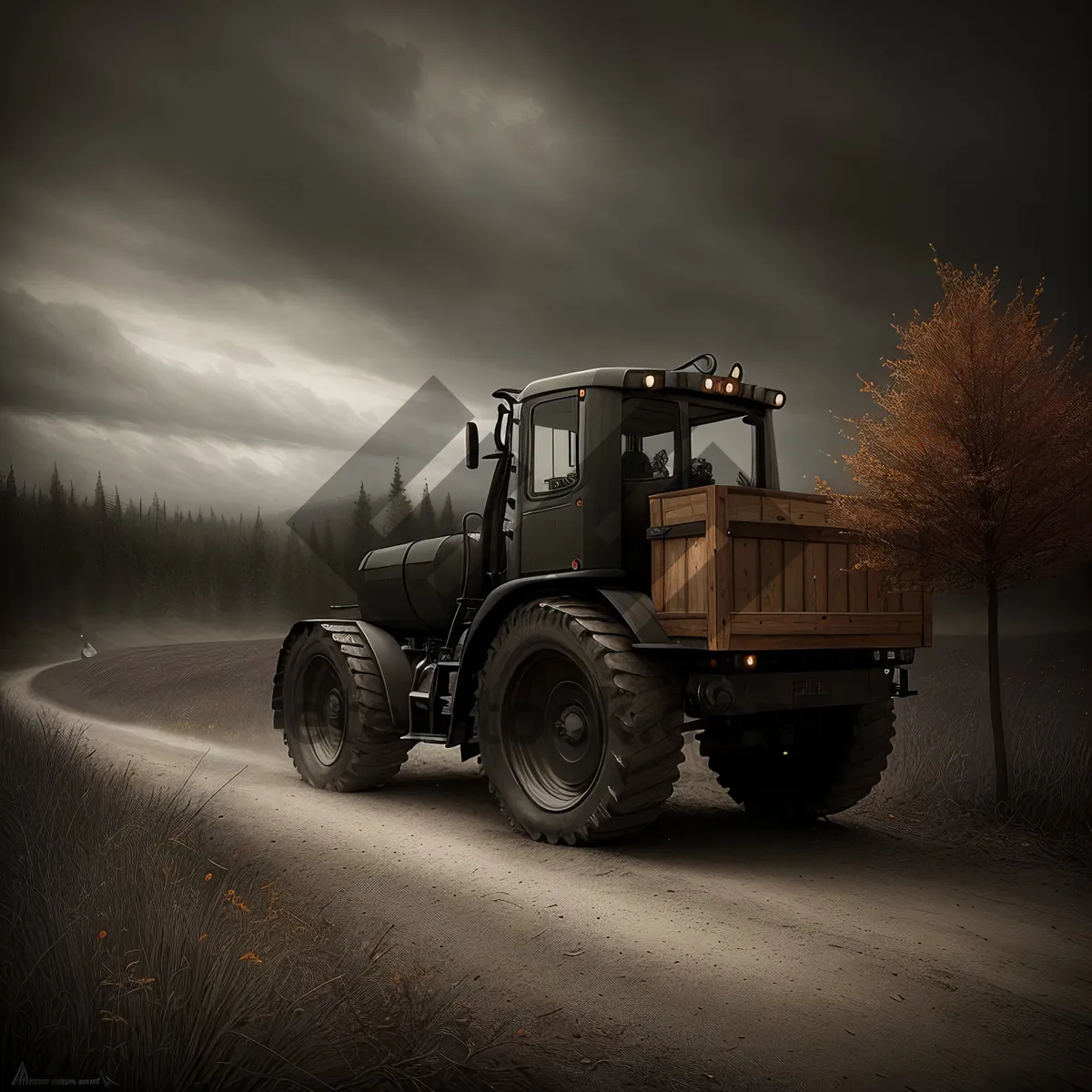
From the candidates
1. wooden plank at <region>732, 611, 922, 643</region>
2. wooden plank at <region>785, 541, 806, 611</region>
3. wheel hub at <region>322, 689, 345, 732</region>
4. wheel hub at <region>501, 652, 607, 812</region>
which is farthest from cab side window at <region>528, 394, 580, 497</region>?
wheel hub at <region>322, 689, 345, 732</region>

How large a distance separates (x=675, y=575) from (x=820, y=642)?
1049 mm

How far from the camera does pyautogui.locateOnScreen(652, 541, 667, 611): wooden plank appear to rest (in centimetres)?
639

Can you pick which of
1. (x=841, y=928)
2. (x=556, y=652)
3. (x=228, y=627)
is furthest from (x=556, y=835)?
(x=228, y=627)

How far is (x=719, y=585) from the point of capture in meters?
5.92

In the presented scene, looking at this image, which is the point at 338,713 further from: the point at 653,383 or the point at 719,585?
the point at 719,585

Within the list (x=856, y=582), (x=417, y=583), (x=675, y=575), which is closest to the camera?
(x=675, y=575)

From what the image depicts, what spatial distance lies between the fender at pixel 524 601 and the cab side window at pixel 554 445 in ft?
2.36

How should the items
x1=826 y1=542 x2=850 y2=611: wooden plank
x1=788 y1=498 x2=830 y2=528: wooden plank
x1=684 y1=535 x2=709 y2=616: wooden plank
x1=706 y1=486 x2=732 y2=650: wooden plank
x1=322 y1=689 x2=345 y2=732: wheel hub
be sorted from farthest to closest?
x1=322 y1=689 x2=345 y2=732: wheel hub
x1=826 y1=542 x2=850 y2=611: wooden plank
x1=788 y1=498 x2=830 y2=528: wooden plank
x1=684 y1=535 x2=709 y2=616: wooden plank
x1=706 y1=486 x2=732 y2=650: wooden plank

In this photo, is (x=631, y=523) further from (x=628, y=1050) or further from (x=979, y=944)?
(x=628, y=1050)

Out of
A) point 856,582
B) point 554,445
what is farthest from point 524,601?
point 856,582

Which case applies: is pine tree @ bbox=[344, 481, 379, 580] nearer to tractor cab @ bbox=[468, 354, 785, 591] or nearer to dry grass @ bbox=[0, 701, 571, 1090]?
tractor cab @ bbox=[468, 354, 785, 591]

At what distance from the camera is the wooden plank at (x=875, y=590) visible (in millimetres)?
6793

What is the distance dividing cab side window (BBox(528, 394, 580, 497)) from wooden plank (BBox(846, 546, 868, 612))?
6.48 ft

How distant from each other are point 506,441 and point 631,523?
138cm
